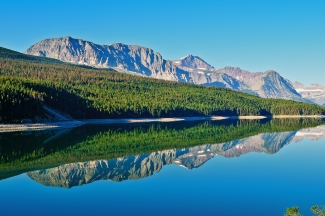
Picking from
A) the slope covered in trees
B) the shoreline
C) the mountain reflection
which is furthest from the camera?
the slope covered in trees

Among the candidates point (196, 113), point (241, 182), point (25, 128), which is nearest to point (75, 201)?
point (241, 182)

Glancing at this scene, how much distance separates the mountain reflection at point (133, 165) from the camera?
3897cm

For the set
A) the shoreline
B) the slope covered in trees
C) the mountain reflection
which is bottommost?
the mountain reflection

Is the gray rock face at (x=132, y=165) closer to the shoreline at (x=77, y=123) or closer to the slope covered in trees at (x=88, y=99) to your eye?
the shoreline at (x=77, y=123)

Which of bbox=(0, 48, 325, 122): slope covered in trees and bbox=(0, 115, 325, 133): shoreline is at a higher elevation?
bbox=(0, 48, 325, 122): slope covered in trees

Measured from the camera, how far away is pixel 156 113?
152500 mm

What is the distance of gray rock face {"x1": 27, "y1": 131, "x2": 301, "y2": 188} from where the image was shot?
38938 millimetres

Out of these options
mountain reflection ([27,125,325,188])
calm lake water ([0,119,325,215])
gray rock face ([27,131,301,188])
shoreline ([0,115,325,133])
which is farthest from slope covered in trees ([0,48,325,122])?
gray rock face ([27,131,301,188])

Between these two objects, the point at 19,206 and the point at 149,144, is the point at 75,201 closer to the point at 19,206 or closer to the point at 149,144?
the point at 19,206

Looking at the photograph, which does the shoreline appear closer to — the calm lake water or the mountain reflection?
the calm lake water

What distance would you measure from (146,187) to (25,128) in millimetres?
66760

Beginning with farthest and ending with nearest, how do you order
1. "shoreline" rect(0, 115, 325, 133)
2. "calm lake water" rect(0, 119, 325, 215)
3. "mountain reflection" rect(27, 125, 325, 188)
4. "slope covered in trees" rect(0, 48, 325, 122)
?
"slope covered in trees" rect(0, 48, 325, 122), "shoreline" rect(0, 115, 325, 133), "mountain reflection" rect(27, 125, 325, 188), "calm lake water" rect(0, 119, 325, 215)

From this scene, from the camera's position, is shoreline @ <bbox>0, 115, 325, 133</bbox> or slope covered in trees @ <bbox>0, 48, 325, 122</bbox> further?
slope covered in trees @ <bbox>0, 48, 325, 122</bbox>

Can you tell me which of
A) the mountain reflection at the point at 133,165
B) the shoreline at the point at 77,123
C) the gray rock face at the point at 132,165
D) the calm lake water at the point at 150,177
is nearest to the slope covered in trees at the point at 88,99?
the shoreline at the point at 77,123
